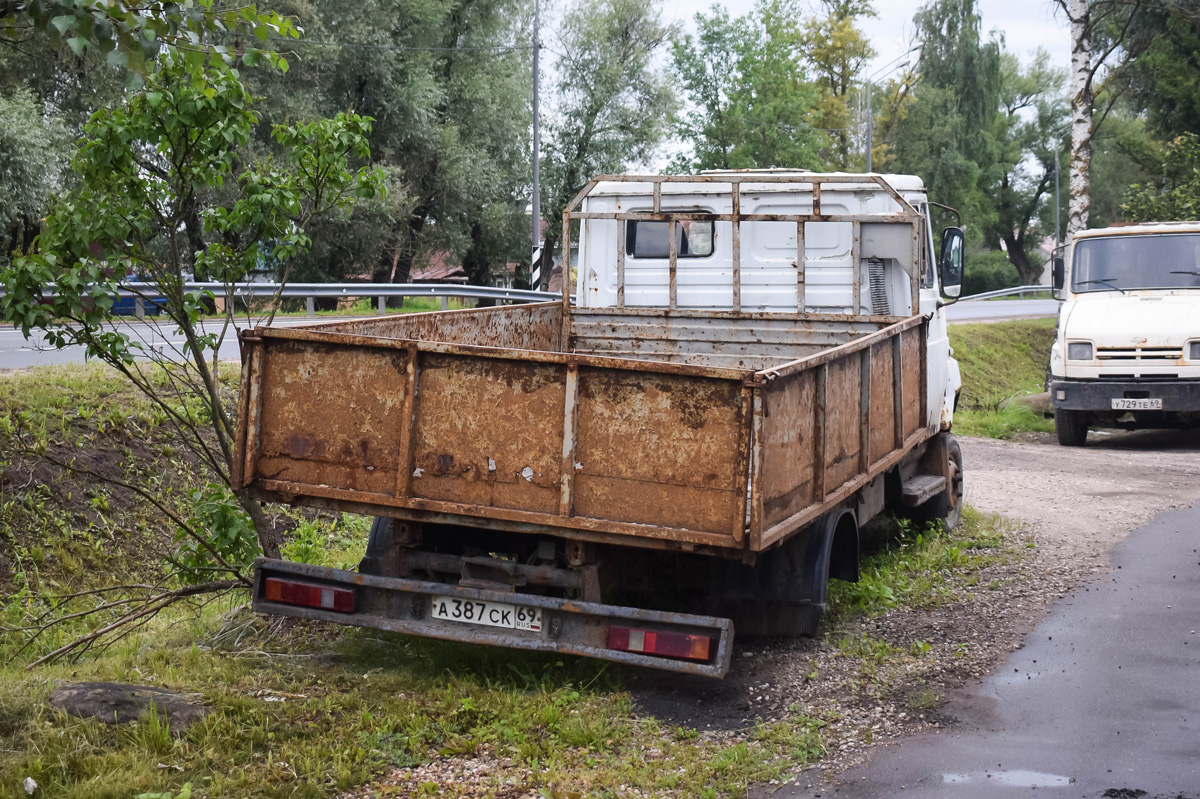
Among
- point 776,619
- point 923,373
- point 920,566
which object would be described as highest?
point 923,373

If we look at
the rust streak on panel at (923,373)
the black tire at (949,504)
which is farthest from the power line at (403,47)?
the rust streak on panel at (923,373)

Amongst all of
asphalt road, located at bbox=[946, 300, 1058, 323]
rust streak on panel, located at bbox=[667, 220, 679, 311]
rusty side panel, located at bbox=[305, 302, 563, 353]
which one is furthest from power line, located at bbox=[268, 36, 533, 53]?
rusty side panel, located at bbox=[305, 302, 563, 353]

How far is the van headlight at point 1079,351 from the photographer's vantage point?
1241 centimetres

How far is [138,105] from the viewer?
18.5ft

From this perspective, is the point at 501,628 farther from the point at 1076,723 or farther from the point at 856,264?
the point at 856,264

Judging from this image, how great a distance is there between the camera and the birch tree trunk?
18.3 meters

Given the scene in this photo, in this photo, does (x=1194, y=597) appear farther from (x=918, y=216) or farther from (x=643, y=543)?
(x=643, y=543)

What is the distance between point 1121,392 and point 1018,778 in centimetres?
926

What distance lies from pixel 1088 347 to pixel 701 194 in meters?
6.21

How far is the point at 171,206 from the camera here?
20.8ft

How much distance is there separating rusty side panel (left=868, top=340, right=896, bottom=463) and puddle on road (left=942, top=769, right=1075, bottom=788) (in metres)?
2.09

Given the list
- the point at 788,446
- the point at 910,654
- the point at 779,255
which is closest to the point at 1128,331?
the point at 779,255

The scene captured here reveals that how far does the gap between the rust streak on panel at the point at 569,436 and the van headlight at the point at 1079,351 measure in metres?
9.51

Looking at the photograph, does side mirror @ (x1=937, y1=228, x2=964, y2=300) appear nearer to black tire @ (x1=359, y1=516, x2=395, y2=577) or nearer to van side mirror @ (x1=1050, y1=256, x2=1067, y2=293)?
black tire @ (x1=359, y1=516, x2=395, y2=577)
